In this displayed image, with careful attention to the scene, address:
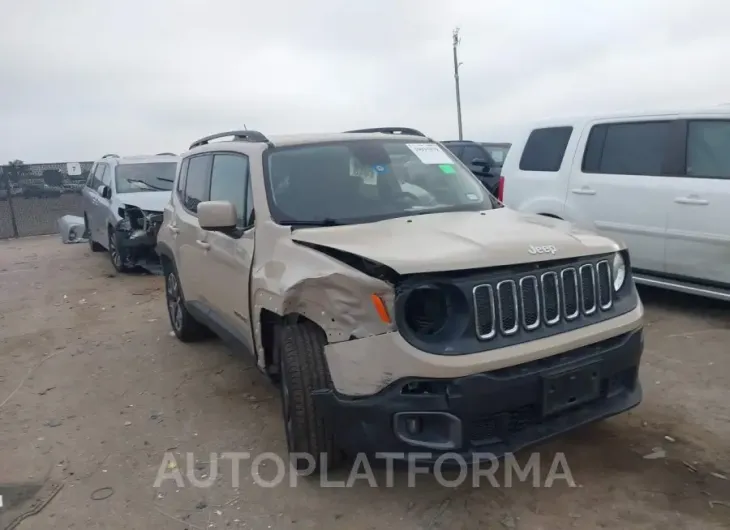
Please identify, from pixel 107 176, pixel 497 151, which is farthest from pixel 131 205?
pixel 497 151

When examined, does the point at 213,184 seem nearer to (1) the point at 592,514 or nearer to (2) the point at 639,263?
(1) the point at 592,514

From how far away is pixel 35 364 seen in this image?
5.70 m

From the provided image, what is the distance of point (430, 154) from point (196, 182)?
1967mm

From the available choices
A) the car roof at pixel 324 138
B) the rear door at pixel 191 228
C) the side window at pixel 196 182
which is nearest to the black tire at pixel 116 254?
the rear door at pixel 191 228

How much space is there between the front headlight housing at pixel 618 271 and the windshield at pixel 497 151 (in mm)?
9510

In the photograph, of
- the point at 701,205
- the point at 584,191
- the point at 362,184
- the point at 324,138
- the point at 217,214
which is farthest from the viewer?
the point at 584,191

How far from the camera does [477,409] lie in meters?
2.72

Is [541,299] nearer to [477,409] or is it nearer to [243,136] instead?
[477,409]

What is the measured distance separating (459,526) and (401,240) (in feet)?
4.42

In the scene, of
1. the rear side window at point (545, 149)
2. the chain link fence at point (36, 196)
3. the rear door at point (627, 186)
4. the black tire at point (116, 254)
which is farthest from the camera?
the chain link fence at point (36, 196)

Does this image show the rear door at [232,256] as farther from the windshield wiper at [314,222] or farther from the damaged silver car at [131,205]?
the damaged silver car at [131,205]

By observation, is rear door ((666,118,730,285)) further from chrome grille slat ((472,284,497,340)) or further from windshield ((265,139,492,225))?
chrome grille slat ((472,284,497,340))

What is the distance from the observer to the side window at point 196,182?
493cm

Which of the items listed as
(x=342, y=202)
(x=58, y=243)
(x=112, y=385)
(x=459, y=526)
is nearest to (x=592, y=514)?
(x=459, y=526)
